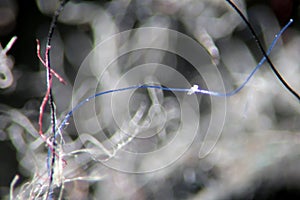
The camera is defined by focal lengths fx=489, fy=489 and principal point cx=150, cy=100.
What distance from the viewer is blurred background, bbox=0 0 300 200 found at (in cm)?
78

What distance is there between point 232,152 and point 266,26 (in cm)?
32

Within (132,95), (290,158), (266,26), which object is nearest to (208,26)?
(266,26)

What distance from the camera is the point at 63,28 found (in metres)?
1.14

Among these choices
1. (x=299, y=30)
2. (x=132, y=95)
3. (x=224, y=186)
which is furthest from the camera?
(x=299, y=30)

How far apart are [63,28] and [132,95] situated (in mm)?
325

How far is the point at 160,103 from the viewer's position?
0.84 m

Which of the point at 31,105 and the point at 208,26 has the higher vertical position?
the point at 208,26

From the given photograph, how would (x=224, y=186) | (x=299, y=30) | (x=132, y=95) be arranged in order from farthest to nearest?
(x=299, y=30) < (x=132, y=95) < (x=224, y=186)

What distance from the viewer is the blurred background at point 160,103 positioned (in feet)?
2.55

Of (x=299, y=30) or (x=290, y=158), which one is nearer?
(x=290, y=158)

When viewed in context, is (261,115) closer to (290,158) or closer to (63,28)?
(290,158)

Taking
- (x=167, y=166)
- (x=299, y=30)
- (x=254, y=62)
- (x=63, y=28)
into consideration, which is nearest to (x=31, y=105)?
(x=63, y=28)

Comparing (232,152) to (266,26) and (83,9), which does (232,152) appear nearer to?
(266,26)

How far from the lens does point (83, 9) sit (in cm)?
111
